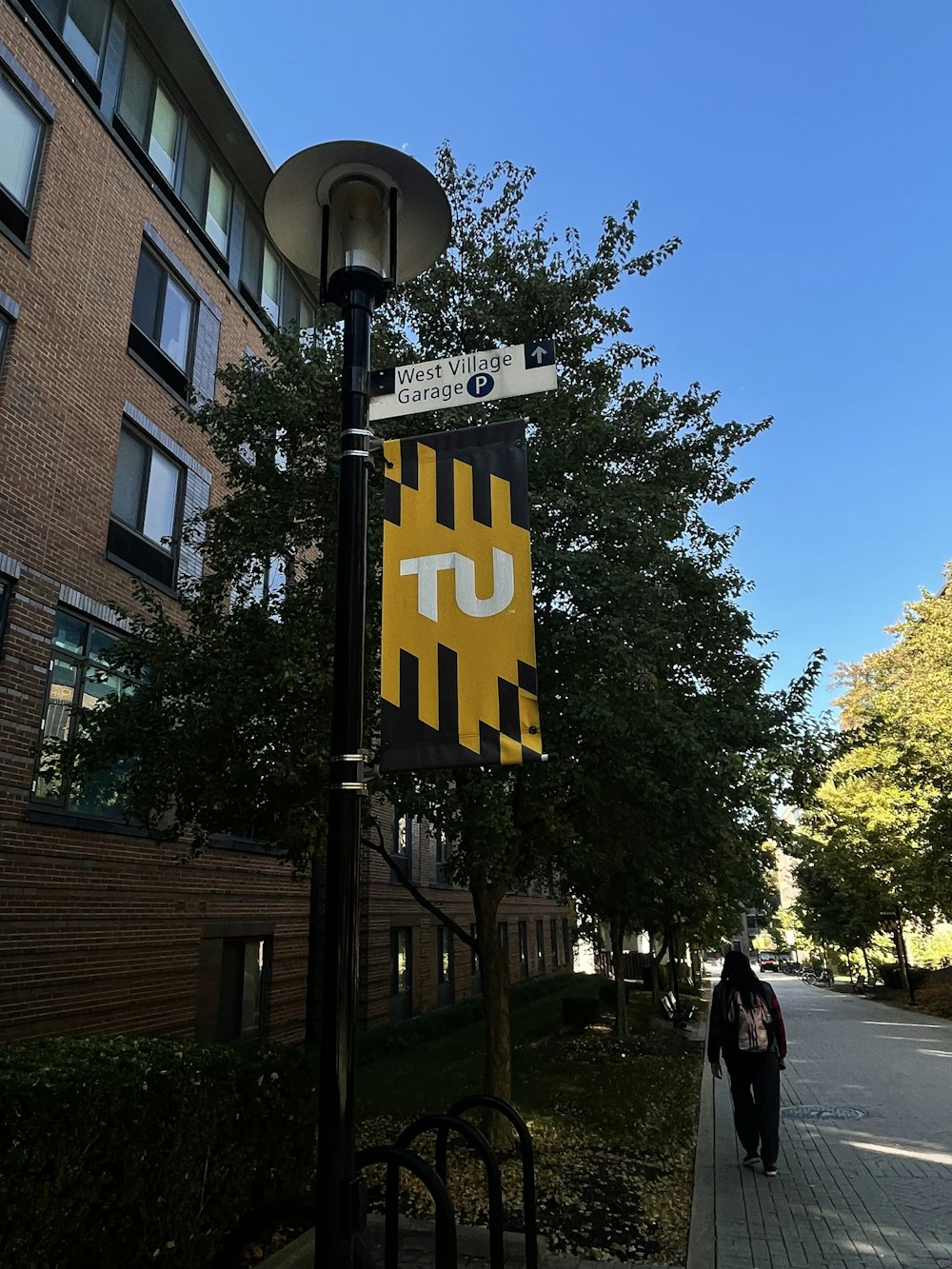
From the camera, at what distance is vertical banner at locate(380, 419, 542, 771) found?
117 inches

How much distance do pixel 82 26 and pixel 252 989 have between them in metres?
15.4

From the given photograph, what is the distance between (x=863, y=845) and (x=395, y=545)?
26327mm

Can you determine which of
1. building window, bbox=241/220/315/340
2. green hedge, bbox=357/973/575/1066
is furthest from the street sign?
building window, bbox=241/220/315/340

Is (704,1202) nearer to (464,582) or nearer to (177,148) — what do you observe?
(464,582)

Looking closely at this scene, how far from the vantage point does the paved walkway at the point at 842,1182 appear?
216 inches

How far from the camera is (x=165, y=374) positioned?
1394 centimetres

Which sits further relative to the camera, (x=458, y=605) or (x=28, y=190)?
(x=28, y=190)

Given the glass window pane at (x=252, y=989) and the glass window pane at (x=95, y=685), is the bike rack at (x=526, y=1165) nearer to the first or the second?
the glass window pane at (x=95, y=685)

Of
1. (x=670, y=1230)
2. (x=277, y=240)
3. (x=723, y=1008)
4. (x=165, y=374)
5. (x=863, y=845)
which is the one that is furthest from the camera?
(x=863, y=845)

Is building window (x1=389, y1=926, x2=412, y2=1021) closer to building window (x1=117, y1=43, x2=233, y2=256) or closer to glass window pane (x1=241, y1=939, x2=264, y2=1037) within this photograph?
glass window pane (x1=241, y1=939, x2=264, y2=1037)

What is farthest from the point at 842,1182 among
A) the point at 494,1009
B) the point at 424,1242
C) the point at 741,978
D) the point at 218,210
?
the point at 218,210

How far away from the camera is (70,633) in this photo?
36.3ft

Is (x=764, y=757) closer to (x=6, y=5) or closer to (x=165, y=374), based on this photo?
(x=165, y=374)

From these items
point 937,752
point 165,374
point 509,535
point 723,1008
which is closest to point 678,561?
point 723,1008
